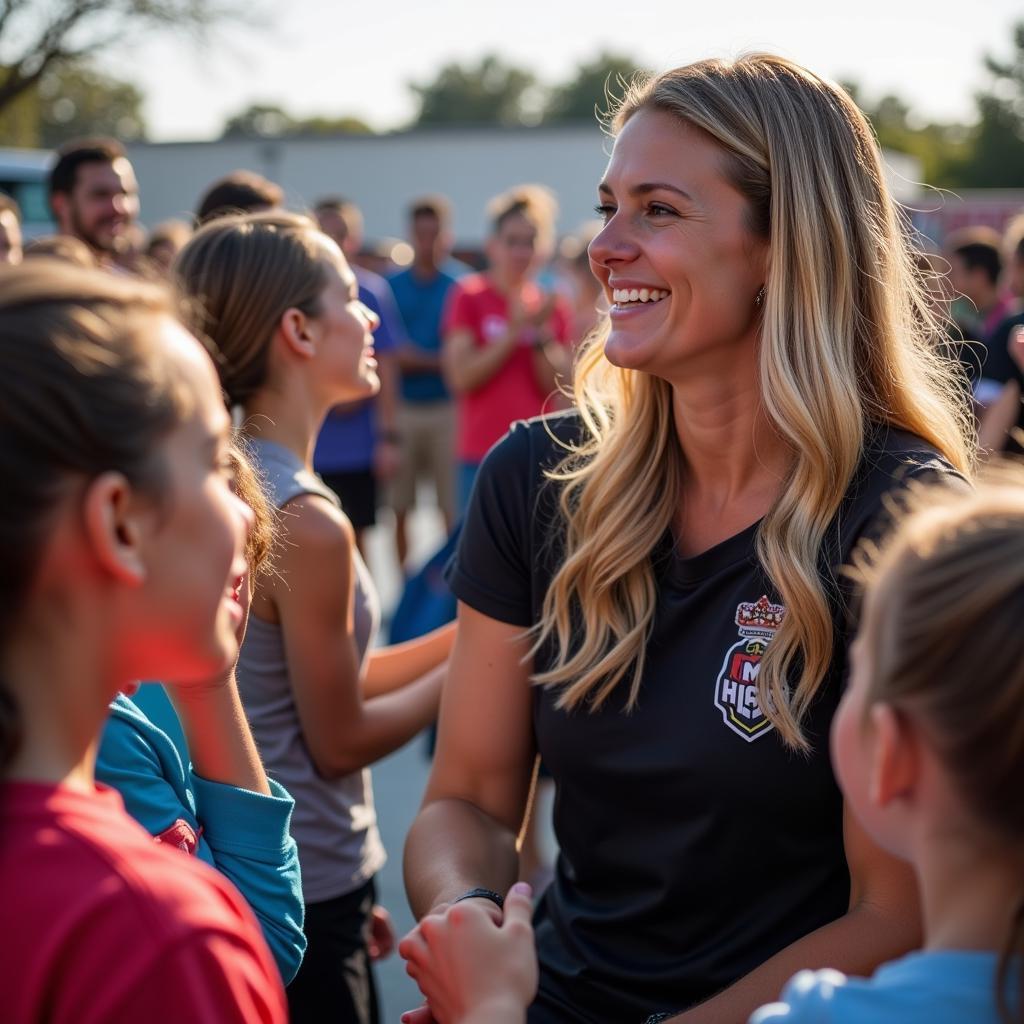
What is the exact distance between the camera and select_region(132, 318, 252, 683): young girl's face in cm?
116

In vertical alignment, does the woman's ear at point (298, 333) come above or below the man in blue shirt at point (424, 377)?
above

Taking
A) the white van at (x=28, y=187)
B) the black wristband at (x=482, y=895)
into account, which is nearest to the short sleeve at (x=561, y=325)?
the black wristband at (x=482, y=895)

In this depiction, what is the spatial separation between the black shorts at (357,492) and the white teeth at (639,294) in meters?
4.97

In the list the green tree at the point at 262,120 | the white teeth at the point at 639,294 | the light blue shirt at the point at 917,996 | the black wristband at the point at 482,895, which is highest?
the white teeth at the point at 639,294

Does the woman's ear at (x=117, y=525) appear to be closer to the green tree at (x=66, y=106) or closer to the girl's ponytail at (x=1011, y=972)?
the girl's ponytail at (x=1011, y=972)

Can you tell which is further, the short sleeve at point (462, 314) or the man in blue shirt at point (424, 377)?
the man in blue shirt at point (424, 377)

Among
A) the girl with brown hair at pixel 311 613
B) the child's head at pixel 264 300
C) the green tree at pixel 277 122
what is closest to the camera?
the girl with brown hair at pixel 311 613

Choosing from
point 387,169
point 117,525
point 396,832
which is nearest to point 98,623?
point 117,525

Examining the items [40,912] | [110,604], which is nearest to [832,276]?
[110,604]

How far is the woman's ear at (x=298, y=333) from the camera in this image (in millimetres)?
2451

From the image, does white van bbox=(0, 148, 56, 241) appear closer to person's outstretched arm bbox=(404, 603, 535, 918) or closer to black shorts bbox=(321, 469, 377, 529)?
black shorts bbox=(321, 469, 377, 529)

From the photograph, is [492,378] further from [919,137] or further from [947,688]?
[919,137]

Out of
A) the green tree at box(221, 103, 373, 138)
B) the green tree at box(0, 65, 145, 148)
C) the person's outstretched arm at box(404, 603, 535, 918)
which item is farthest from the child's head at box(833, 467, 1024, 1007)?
the green tree at box(221, 103, 373, 138)

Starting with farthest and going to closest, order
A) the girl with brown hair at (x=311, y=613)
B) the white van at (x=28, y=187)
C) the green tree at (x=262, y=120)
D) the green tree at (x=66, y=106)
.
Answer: the green tree at (x=262, y=120)
the green tree at (x=66, y=106)
the white van at (x=28, y=187)
the girl with brown hair at (x=311, y=613)
